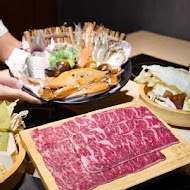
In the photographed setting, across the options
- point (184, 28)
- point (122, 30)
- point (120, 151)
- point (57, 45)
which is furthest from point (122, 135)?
point (122, 30)

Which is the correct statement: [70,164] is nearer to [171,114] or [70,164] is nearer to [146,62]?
[171,114]

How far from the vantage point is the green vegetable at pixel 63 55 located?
56.9 inches

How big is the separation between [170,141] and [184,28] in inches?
67.6

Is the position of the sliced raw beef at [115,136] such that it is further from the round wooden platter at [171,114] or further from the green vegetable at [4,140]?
the green vegetable at [4,140]

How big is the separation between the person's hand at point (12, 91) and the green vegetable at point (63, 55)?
25cm

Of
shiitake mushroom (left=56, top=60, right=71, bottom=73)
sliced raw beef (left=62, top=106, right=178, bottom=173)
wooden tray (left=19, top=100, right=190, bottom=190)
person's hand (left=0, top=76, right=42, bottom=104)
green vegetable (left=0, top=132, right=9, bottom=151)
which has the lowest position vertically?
wooden tray (left=19, top=100, right=190, bottom=190)

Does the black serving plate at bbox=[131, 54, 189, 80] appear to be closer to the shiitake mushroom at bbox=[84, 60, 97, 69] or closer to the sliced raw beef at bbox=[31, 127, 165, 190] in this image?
the shiitake mushroom at bbox=[84, 60, 97, 69]

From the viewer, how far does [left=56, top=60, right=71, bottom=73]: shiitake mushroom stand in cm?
138

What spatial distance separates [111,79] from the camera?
4.28ft

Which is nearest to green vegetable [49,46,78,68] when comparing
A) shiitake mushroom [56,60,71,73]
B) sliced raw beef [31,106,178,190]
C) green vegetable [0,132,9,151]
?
shiitake mushroom [56,60,71,73]

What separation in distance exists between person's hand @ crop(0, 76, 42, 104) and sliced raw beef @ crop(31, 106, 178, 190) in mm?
192

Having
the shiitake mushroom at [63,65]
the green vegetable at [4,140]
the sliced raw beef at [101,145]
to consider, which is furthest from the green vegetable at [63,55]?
the green vegetable at [4,140]

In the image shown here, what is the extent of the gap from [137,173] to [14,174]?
0.35 metres

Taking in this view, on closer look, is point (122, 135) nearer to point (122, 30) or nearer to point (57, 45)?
point (57, 45)
